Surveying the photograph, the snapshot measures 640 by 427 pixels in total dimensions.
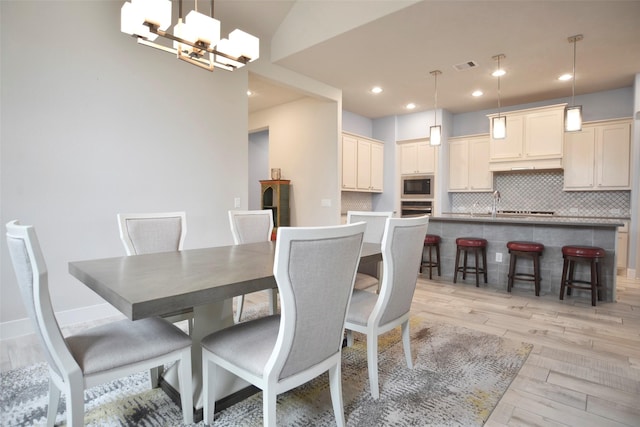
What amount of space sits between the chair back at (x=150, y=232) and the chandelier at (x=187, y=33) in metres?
1.11

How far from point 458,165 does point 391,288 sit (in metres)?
5.32

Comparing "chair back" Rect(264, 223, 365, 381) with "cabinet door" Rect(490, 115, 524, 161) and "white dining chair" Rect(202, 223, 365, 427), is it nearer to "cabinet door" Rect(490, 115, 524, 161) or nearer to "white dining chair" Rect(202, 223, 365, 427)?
"white dining chair" Rect(202, 223, 365, 427)

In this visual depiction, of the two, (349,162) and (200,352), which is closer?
(200,352)

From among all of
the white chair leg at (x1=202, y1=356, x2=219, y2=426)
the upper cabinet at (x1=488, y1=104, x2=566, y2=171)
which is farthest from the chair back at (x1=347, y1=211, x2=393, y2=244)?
the upper cabinet at (x1=488, y1=104, x2=566, y2=171)

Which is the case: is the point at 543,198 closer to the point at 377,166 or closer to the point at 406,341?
the point at 377,166

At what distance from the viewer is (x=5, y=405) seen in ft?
5.58

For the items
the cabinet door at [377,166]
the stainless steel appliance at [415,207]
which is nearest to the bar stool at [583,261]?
the stainless steel appliance at [415,207]

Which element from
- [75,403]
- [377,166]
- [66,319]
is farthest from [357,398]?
[377,166]

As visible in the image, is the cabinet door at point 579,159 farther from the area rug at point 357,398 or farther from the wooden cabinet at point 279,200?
the wooden cabinet at point 279,200

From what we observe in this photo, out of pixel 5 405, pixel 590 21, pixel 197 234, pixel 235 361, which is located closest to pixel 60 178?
pixel 197 234

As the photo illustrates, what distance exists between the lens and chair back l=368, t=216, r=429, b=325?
174cm

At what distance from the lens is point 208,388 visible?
152 centimetres

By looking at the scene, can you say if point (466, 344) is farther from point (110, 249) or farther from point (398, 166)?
point (398, 166)

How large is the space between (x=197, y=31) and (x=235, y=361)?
1865 mm
